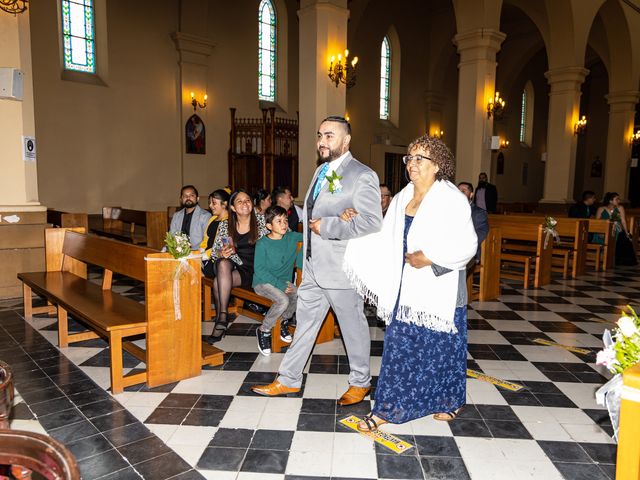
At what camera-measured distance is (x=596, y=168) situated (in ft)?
80.4

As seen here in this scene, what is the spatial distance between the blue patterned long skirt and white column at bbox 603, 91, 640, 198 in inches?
614

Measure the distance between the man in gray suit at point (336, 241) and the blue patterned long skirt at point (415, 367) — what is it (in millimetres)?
286

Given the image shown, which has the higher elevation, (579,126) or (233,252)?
(579,126)

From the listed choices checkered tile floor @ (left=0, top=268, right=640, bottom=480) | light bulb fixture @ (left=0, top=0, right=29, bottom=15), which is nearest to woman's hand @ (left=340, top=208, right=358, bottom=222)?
checkered tile floor @ (left=0, top=268, right=640, bottom=480)

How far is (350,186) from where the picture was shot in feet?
10.6

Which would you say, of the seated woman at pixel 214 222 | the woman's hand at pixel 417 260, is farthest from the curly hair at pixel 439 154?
the seated woman at pixel 214 222

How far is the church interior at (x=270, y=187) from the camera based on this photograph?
117 inches

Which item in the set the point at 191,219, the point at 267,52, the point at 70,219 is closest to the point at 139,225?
the point at 70,219

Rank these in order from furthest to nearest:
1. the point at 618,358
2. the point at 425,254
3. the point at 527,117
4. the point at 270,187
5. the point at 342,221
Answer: the point at 527,117, the point at 270,187, the point at 342,221, the point at 425,254, the point at 618,358

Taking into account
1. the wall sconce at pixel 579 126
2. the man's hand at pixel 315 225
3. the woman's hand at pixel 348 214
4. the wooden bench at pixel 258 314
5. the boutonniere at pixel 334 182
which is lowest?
the wooden bench at pixel 258 314

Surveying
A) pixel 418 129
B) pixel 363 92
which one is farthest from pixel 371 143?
pixel 418 129

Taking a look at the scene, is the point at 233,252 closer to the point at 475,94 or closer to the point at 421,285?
the point at 421,285

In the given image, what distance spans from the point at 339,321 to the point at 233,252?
2.03m

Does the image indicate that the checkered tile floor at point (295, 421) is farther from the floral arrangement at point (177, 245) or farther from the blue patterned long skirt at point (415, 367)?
the floral arrangement at point (177, 245)
